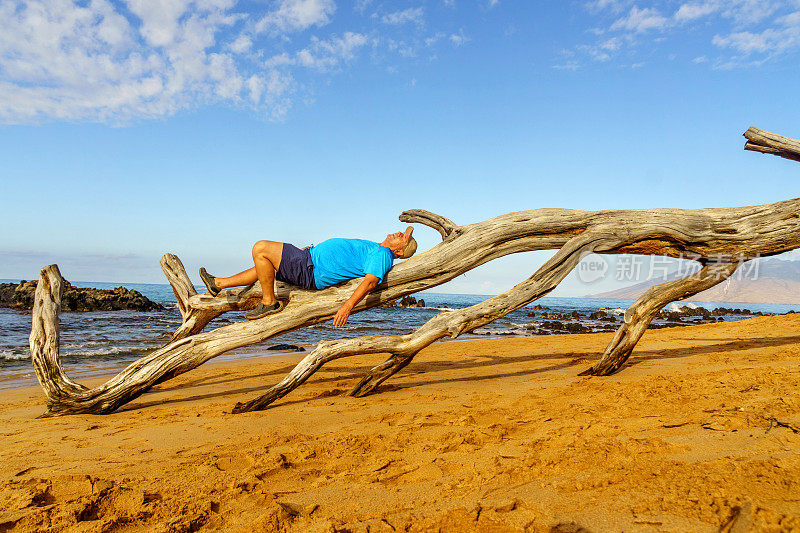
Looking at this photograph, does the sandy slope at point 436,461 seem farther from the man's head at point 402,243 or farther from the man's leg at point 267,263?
the man's head at point 402,243

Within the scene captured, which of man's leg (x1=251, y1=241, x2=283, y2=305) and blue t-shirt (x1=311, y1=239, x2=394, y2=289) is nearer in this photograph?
man's leg (x1=251, y1=241, x2=283, y2=305)

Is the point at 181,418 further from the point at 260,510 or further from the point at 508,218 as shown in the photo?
the point at 508,218

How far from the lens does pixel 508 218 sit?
6.12 m

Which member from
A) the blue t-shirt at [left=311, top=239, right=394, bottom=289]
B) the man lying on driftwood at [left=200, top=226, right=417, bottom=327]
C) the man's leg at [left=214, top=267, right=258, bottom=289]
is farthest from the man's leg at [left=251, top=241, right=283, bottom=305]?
the blue t-shirt at [left=311, top=239, right=394, bottom=289]

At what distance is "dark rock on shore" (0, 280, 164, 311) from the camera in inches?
974

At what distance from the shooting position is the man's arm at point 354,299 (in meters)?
4.94

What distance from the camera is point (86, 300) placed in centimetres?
2520

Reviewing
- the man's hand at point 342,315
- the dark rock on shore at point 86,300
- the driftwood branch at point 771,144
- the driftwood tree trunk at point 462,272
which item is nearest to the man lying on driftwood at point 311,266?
the driftwood tree trunk at point 462,272

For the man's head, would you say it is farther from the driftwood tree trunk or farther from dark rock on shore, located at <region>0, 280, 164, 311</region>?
dark rock on shore, located at <region>0, 280, 164, 311</region>

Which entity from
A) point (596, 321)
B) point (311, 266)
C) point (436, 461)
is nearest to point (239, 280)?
point (311, 266)

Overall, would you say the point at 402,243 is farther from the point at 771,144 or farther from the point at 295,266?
the point at 771,144

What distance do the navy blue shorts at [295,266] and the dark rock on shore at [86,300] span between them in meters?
Answer: 24.3

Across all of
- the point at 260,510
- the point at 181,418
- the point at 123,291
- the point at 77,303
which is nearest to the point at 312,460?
the point at 260,510

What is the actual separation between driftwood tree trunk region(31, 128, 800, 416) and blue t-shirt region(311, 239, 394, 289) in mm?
209
